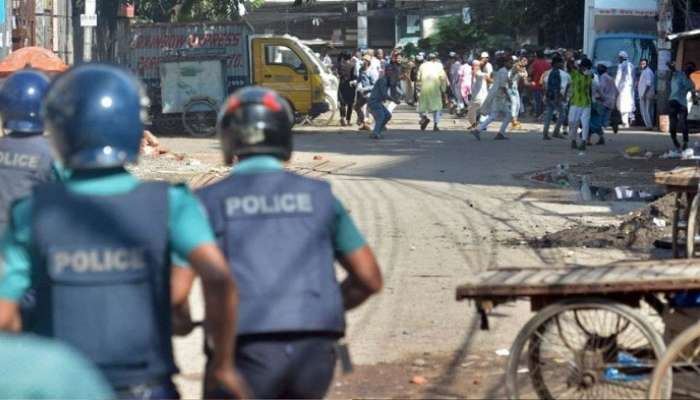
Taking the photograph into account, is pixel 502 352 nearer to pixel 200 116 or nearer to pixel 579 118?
pixel 579 118

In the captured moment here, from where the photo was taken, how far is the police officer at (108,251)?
3.60m

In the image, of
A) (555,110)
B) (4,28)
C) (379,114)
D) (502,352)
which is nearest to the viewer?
(502,352)

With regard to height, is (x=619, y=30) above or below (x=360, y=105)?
above

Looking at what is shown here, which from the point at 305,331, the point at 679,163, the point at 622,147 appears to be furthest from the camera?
the point at 622,147

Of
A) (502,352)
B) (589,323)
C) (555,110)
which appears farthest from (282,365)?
(555,110)

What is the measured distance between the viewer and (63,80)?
3799 millimetres

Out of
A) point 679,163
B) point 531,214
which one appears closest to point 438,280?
point 531,214

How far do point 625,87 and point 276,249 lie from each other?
29184 millimetres

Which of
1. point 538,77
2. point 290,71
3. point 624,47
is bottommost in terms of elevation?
point 538,77

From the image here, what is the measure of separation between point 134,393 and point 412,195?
13.8 m

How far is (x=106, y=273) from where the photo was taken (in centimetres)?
360

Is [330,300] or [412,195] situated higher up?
[330,300]

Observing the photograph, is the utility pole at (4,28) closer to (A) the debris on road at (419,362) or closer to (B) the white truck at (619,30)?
(B) the white truck at (619,30)

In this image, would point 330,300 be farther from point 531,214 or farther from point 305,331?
point 531,214
